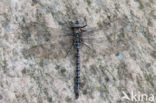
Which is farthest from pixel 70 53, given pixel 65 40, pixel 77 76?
pixel 77 76

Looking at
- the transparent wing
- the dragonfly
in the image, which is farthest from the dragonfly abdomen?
the transparent wing

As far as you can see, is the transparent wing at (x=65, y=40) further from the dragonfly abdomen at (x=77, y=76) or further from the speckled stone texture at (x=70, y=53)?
the dragonfly abdomen at (x=77, y=76)

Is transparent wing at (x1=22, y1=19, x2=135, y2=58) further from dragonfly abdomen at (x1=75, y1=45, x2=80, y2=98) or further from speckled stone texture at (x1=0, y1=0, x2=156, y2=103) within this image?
dragonfly abdomen at (x1=75, y1=45, x2=80, y2=98)

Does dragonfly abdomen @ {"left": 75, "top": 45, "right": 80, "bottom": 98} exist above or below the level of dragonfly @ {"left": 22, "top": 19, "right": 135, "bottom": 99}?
below

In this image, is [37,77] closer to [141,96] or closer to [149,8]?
[141,96]

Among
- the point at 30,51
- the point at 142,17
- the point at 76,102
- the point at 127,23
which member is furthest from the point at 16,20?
the point at 142,17

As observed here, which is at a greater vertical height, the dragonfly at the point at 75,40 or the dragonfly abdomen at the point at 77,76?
the dragonfly at the point at 75,40

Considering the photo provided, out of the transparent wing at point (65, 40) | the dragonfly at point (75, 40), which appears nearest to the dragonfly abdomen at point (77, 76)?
the dragonfly at point (75, 40)
